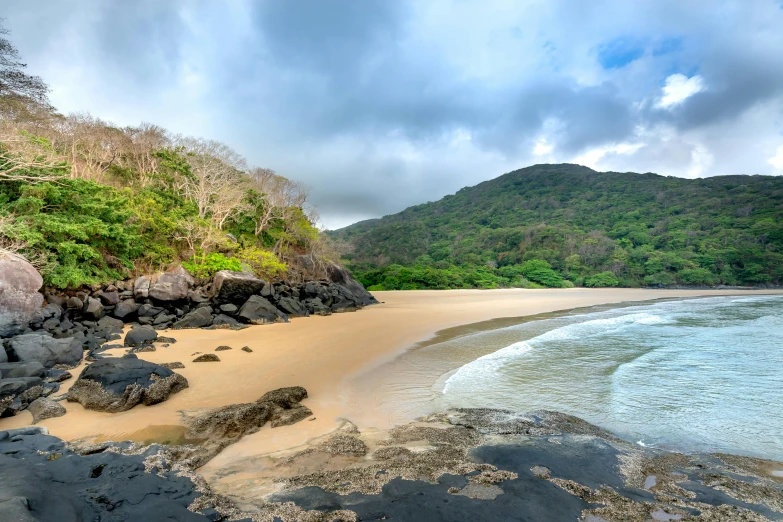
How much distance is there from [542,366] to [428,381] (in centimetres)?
350

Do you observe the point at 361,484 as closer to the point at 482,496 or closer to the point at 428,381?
the point at 482,496

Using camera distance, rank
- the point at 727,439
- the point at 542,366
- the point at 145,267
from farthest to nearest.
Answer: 1. the point at 145,267
2. the point at 542,366
3. the point at 727,439

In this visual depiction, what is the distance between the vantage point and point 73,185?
1231 centimetres

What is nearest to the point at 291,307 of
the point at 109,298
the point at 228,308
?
the point at 228,308

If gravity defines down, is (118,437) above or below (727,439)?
above

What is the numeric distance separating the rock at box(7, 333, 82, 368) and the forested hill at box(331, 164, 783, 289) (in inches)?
993

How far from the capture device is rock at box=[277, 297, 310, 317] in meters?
17.3

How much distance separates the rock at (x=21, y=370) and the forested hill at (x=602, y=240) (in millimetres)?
26397

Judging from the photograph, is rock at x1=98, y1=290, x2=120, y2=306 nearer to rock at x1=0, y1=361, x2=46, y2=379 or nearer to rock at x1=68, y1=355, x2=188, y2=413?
rock at x1=0, y1=361, x2=46, y2=379

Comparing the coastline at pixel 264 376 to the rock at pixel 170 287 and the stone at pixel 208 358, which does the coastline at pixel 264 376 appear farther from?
the rock at pixel 170 287

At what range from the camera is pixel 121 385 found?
19.5 ft

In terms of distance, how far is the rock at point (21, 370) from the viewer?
6129 mm

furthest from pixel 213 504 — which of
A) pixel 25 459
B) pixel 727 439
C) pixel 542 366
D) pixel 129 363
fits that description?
pixel 542 366

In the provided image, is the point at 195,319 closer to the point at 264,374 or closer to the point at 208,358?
the point at 208,358
